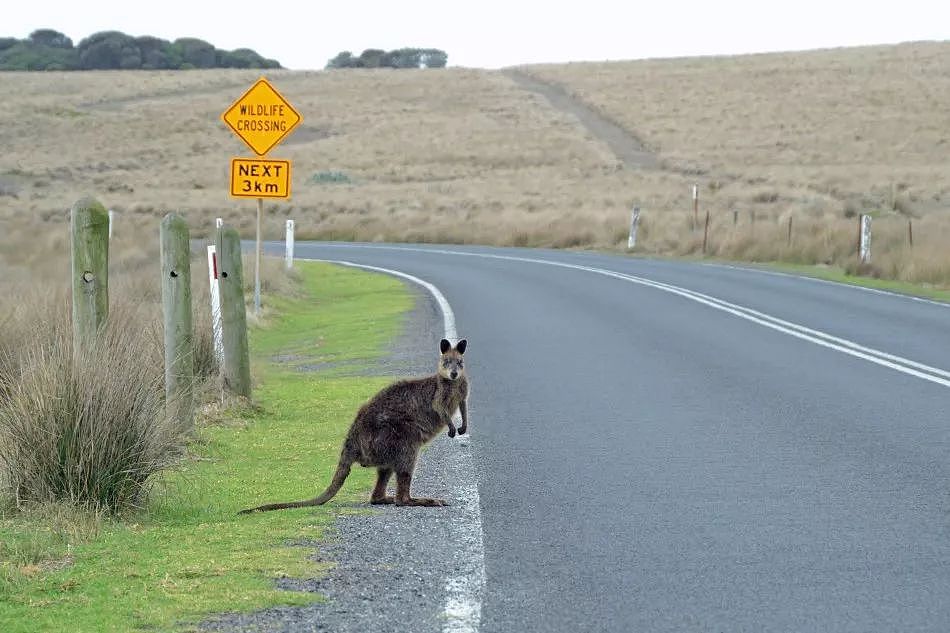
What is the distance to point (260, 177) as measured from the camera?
21.5m

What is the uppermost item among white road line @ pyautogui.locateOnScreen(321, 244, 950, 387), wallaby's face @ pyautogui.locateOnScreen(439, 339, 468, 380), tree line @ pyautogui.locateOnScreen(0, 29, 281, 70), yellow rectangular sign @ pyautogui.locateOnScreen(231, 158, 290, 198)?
tree line @ pyautogui.locateOnScreen(0, 29, 281, 70)

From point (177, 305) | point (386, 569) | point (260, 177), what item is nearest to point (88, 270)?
point (177, 305)

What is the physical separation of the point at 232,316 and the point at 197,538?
5.24 m

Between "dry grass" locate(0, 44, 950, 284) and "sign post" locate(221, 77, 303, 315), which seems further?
"dry grass" locate(0, 44, 950, 284)

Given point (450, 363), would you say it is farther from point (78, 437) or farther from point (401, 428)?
point (78, 437)

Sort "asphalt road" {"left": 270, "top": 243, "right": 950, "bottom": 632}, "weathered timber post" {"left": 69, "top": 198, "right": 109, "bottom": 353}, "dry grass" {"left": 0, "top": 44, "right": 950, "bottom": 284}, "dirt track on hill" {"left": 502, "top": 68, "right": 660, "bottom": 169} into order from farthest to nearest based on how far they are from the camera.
A: "dirt track on hill" {"left": 502, "top": 68, "right": 660, "bottom": 169} < "dry grass" {"left": 0, "top": 44, "right": 950, "bottom": 284} < "weathered timber post" {"left": 69, "top": 198, "right": 109, "bottom": 353} < "asphalt road" {"left": 270, "top": 243, "right": 950, "bottom": 632}

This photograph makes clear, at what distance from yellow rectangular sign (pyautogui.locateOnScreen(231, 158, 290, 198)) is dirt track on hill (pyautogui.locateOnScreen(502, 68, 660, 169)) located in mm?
63845

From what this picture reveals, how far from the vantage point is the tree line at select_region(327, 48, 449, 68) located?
533ft

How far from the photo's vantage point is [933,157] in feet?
258

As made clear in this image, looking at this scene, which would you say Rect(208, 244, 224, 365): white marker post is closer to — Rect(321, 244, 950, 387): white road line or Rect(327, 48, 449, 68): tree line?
Rect(321, 244, 950, 387): white road line

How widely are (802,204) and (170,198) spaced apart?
31.2 meters

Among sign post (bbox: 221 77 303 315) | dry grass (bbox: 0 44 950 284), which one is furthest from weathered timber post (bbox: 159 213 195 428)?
dry grass (bbox: 0 44 950 284)

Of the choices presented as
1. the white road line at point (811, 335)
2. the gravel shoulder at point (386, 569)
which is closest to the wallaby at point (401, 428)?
the gravel shoulder at point (386, 569)

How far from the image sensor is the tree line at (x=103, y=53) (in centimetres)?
14512
